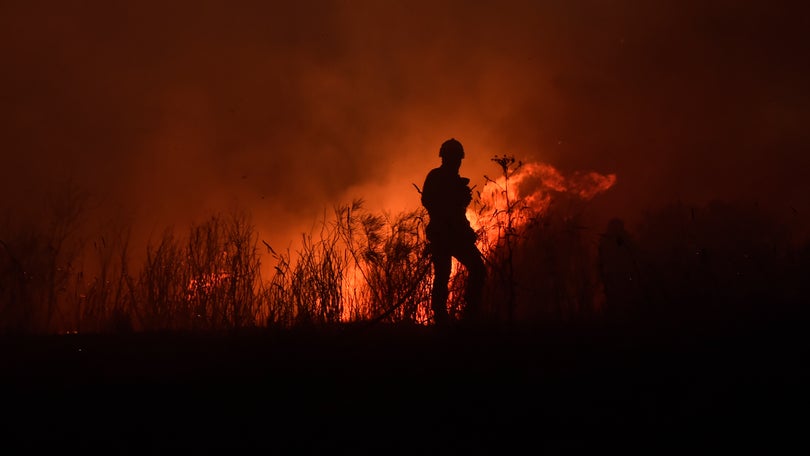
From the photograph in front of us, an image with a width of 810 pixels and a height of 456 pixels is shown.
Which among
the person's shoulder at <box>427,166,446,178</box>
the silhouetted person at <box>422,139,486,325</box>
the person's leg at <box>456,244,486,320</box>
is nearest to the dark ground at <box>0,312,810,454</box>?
the person's leg at <box>456,244,486,320</box>

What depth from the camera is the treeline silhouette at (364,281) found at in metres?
6.23

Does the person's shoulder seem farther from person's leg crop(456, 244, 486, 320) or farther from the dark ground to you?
the dark ground

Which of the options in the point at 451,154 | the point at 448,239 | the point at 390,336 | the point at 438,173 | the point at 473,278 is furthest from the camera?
the point at 451,154

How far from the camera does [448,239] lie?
592 centimetres

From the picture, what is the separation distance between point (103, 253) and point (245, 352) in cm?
447

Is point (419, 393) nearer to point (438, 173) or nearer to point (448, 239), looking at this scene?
point (448, 239)

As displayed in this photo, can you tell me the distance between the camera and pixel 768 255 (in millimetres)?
7148

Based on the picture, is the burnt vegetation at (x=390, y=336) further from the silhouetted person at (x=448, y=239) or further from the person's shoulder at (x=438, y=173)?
the person's shoulder at (x=438, y=173)

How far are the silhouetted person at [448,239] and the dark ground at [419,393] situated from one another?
83cm

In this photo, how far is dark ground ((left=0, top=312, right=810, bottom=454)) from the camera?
2857 millimetres

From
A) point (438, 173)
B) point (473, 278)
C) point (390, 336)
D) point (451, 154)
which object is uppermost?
point (451, 154)

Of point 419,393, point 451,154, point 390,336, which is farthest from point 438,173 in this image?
point 419,393

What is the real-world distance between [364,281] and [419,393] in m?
3.63

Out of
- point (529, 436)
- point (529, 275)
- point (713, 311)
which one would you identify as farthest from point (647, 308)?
point (529, 436)
